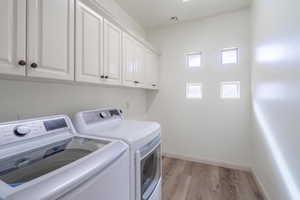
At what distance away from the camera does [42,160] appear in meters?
0.79

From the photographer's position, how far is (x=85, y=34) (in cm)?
131

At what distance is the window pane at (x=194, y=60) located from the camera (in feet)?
9.25

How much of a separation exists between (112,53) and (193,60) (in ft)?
5.84

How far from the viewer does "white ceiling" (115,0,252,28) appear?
2.27 m

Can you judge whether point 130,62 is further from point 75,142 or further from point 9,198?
point 9,198

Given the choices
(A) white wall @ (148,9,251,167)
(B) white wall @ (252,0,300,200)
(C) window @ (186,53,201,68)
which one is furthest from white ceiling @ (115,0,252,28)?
(C) window @ (186,53,201,68)

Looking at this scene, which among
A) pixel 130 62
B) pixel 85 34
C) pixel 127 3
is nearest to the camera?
pixel 85 34

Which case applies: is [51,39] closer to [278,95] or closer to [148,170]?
[148,170]

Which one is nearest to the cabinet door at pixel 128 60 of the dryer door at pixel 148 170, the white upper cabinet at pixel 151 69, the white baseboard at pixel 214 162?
the white upper cabinet at pixel 151 69

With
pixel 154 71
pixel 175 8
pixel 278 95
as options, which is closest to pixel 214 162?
pixel 278 95

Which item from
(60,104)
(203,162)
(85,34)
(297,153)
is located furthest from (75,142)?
(203,162)

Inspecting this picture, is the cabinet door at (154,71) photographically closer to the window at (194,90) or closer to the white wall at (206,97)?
the white wall at (206,97)

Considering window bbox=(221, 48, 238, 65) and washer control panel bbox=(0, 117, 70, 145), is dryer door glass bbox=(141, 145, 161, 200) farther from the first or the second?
window bbox=(221, 48, 238, 65)

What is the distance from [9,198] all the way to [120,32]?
1.77 meters
